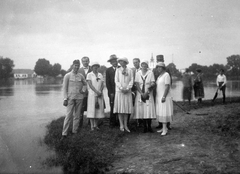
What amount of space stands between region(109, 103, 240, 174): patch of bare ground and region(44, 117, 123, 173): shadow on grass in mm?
208

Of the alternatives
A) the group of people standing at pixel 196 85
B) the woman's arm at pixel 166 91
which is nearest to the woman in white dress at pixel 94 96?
the woman's arm at pixel 166 91

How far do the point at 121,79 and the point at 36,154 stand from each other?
2872 millimetres

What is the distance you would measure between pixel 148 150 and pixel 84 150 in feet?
4.42

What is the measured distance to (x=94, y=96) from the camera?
6.36m

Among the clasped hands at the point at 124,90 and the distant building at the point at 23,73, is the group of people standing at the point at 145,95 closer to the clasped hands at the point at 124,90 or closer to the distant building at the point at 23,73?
the clasped hands at the point at 124,90

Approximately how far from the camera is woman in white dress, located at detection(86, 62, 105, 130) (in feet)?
20.7

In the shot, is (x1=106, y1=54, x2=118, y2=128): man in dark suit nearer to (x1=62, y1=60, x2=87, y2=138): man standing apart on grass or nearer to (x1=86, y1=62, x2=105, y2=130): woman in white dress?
(x1=86, y1=62, x2=105, y2=130): woman in white dress

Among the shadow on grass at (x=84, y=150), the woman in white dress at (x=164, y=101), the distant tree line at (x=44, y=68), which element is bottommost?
the shadow on grass at (x=84, y=150)

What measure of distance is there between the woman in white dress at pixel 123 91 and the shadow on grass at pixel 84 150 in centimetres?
60

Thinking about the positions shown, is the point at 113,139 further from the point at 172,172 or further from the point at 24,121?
the point at 24,121

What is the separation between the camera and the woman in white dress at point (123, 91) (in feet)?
19.7

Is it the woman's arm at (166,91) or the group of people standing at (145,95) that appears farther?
the group of people standing at (145,95)

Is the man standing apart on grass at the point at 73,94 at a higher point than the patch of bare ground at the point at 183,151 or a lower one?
higher

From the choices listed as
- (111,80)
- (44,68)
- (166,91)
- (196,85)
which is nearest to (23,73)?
(44,68)
